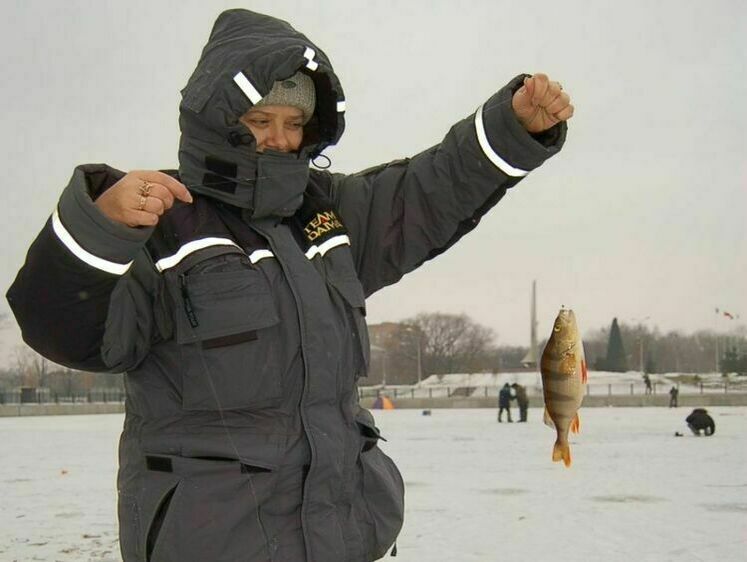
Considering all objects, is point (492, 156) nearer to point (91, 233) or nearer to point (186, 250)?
point (186, 250)

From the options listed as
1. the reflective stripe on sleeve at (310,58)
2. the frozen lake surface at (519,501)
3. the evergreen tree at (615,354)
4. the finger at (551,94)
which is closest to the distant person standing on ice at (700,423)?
the frozen lake surface at (519,501)

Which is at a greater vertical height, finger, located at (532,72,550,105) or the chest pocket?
finger, located at (532,72,550,105)

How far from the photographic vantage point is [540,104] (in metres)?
2.78

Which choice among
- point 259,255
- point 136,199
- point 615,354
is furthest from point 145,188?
point 615,354

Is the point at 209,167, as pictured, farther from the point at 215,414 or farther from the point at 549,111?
the point at 549,111

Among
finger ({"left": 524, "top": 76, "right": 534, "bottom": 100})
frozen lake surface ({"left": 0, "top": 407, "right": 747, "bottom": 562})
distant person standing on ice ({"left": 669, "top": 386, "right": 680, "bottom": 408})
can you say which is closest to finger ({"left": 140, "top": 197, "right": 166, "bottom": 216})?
finger ({"left": 524, "top": 76, "right": 534, "bottom": 100})

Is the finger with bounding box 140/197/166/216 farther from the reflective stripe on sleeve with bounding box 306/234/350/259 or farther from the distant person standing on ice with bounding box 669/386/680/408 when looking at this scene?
the distant person standing on ice with bounding box 669/386/680/408

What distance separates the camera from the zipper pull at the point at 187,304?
2287 mm

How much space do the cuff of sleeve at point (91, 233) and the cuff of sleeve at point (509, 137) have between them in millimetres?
1245

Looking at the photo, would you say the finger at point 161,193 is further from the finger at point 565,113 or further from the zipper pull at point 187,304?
the finger at point 565,113

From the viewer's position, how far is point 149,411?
2.34m

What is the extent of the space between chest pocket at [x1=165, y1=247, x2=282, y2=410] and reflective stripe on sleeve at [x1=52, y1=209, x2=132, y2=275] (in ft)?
0.99

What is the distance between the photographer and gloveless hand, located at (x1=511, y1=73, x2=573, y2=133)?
274 cm

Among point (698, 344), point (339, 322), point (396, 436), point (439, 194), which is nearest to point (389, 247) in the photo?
point (439, 194)
